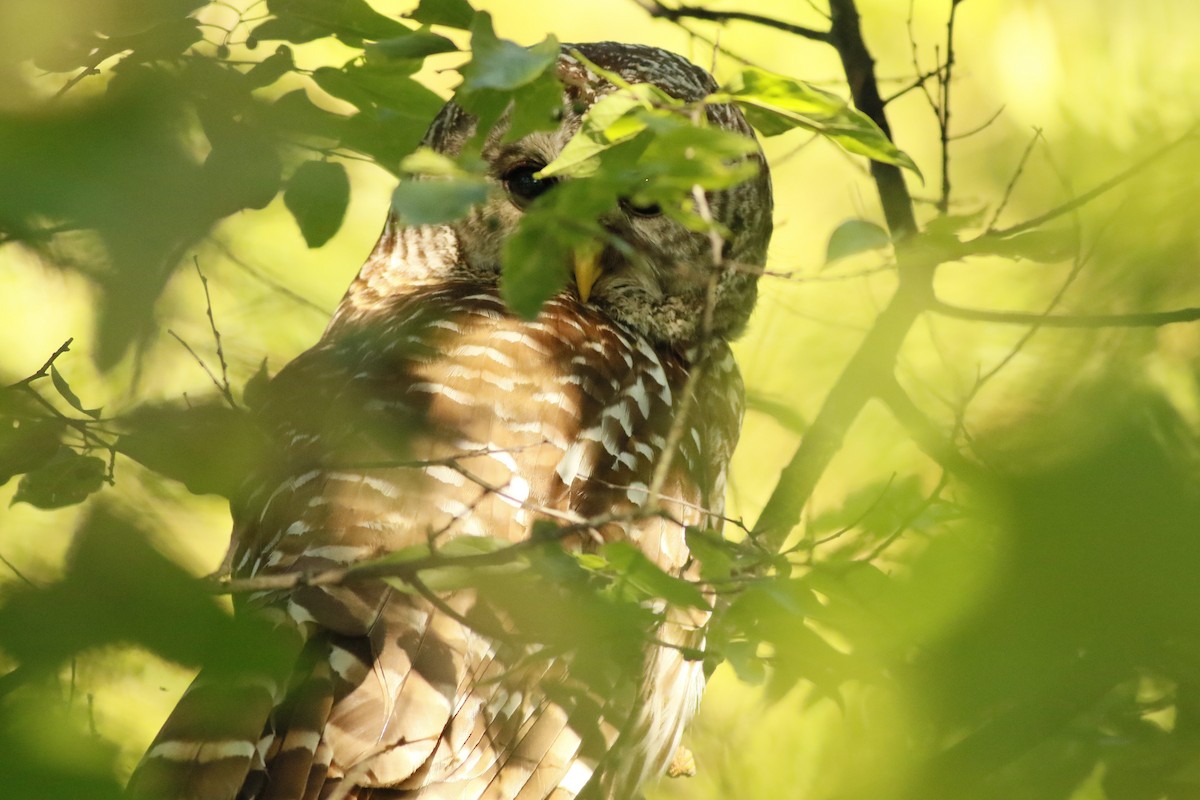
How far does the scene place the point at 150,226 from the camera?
839 mm

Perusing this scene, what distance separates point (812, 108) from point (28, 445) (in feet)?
3.17

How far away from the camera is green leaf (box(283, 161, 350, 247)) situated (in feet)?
3.93

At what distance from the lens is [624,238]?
2.98 m

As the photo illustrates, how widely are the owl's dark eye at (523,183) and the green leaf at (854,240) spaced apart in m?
1.63

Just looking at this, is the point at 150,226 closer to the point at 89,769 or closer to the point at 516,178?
the point at 89,769

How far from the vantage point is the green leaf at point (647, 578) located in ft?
4.15

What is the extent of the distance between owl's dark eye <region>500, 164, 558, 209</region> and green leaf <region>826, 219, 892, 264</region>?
5.36 feet

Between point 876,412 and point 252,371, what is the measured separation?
3.22ft

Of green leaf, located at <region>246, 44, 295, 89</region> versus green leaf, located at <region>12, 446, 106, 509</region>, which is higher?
green leaf, located at <region>246, 44, 295, 89</region>

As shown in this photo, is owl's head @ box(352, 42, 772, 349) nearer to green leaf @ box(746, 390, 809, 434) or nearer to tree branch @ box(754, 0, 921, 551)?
green leaf @ box(746, 390, 809, 434)

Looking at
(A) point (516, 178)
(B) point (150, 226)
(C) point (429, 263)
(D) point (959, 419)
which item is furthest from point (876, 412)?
(C) point (429, 263)

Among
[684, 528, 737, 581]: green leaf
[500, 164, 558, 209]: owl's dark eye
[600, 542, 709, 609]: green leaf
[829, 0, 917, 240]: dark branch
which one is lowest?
[600, 542, 709, 609]: green leaf

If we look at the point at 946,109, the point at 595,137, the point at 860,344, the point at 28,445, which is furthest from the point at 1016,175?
the point at 28,445

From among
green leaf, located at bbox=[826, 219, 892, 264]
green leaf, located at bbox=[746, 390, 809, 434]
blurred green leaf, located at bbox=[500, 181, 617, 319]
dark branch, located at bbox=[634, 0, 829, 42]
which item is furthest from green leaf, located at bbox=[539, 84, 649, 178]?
dark branch, located at bbox=[634, 0, 829, 42]
